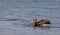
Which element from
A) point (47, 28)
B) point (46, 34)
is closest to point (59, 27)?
point (47, 28)

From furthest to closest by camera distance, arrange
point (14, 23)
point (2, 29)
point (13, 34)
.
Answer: point (14, 23) → point (2, 29) → point (13, 34)

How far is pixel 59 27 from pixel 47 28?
81cm

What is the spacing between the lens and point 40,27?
23188 millimetres

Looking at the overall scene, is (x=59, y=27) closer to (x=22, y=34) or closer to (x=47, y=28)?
(x=47, y=28)

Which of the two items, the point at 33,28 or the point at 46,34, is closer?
the point at 46,34

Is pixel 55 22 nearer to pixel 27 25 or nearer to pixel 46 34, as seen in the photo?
pixel 27 25

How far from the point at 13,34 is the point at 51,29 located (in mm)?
2983

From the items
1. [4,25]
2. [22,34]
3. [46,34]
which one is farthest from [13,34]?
[4,25]

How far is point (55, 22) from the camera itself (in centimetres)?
2517

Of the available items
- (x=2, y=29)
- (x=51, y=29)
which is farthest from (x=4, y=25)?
(x=51, y=29)

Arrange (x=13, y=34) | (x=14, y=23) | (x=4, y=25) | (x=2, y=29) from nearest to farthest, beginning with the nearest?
(x=13, y=34) → (x=2, y=29) → (x=4, y=25) → (x=14, y=23)

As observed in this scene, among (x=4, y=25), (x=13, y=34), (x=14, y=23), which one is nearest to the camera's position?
(x=13, y=34)

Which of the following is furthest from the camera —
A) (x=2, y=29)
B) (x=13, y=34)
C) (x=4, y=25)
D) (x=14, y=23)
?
(x=14, y=23)

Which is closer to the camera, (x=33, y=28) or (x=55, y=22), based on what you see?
(x=33, y=28)
